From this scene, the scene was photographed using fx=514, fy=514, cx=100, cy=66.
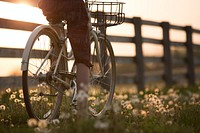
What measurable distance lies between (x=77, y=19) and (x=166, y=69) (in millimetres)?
9677

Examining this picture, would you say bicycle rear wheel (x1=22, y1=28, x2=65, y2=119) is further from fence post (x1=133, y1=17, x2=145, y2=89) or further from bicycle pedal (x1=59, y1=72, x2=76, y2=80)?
fence post (x1=133, y1=17, x2=145, y2=89)

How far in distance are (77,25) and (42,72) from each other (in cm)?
53

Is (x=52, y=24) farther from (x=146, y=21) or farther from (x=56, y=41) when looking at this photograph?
(x=146, y=21)

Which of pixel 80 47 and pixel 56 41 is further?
pixel 56 41

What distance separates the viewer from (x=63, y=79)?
4871 mm

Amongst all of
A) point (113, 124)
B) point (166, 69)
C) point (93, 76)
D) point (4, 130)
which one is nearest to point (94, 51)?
point (93, 76)

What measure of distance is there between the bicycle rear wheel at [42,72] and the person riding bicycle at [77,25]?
230mm

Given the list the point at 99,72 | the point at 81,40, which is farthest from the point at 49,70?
the point at 99,72

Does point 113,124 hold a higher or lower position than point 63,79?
lower

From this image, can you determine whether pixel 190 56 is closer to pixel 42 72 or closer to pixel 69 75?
pixel 69 75

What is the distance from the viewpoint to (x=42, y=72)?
14.8ft

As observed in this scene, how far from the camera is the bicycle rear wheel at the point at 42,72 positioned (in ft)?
14.1

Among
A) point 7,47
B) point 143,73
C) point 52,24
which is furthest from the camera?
point 143,73

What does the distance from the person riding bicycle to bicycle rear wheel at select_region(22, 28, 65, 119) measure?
9.1 inches
